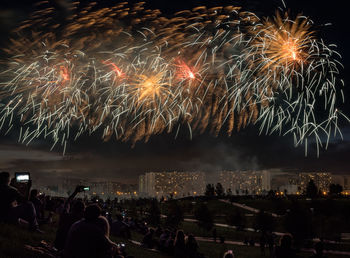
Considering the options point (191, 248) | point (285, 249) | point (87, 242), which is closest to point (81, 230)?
point (87, 242)

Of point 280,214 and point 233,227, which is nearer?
point 233,227

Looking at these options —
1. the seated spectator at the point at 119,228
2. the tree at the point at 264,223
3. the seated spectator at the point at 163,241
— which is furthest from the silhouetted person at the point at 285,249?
the tree at the point at 264,223

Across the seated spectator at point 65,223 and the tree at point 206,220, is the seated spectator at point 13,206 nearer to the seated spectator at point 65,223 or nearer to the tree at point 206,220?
the seated spectator at point 65,223

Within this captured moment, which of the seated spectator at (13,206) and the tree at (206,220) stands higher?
the seated spectator at (13,206)

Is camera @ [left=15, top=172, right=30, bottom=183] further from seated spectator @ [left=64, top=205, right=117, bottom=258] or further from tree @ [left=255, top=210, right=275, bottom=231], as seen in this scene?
tree @ [left=255, top=210, right=275, bottom=231]

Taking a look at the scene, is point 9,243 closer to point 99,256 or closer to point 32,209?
point 32,209

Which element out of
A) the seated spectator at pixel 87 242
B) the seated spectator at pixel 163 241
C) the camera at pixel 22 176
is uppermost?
the camera at pixel 22 176

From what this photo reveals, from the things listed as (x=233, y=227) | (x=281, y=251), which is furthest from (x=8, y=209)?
(x=233, y=227)
